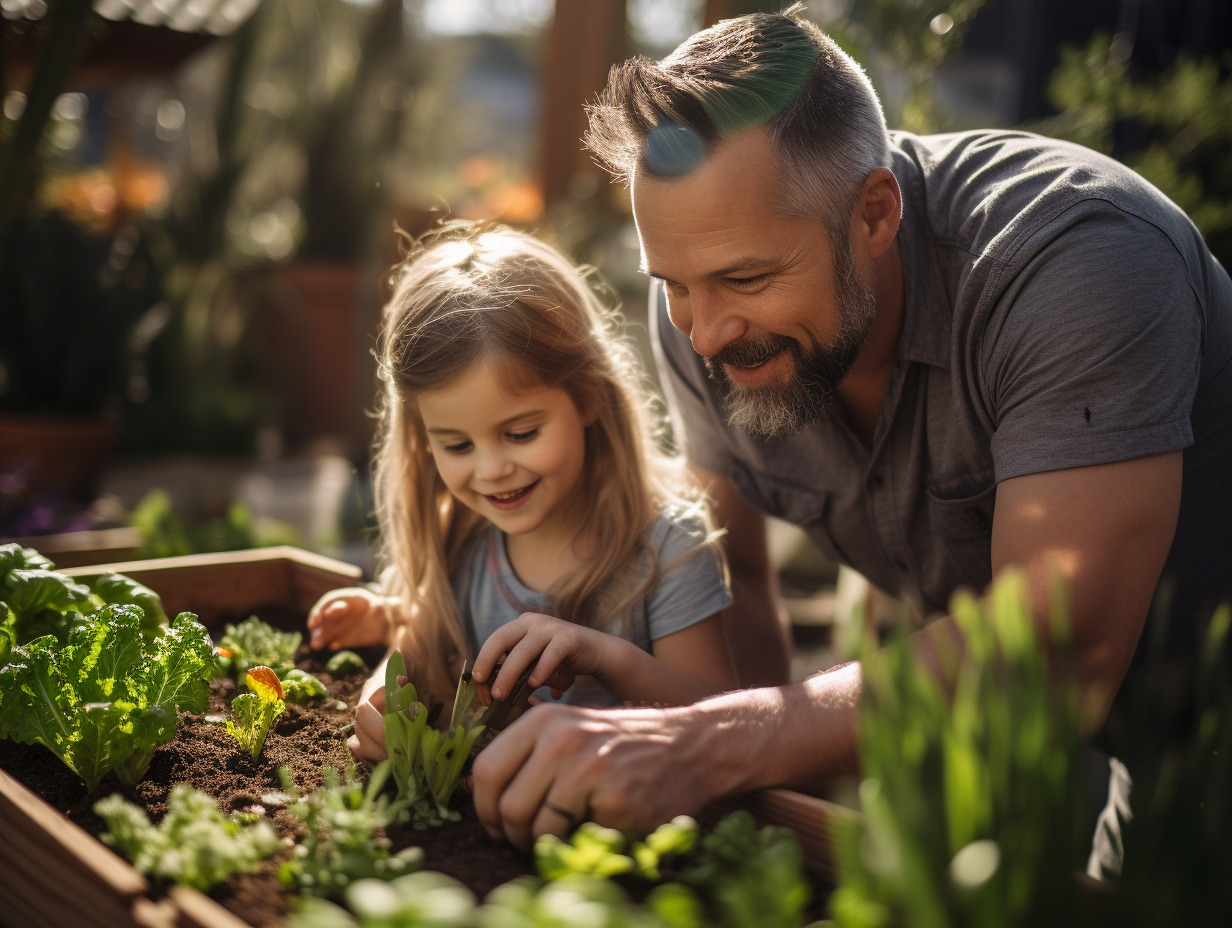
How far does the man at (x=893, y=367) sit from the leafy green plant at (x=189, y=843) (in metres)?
0.25

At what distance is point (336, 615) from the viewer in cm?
196

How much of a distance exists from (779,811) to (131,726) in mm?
816

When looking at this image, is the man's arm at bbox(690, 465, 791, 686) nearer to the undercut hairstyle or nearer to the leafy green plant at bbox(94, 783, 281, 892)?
the undercut hairstyle

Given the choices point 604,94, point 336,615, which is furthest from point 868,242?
point 336,615

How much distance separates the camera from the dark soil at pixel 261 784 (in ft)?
3.53

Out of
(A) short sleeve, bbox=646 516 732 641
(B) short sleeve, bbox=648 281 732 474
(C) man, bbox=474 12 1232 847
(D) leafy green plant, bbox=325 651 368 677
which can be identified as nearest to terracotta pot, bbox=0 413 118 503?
(D) leafy green plant, bbox=325 651 368 677

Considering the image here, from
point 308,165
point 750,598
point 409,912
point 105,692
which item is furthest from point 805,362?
point 308,165

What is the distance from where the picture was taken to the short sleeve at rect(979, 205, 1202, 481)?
4.67ft

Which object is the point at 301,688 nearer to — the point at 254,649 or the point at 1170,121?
the point at 254,649

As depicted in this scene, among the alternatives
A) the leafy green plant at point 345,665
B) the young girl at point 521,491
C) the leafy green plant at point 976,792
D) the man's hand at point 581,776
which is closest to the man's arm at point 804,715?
the man's hand at point 581,776

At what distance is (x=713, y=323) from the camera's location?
1702 mm

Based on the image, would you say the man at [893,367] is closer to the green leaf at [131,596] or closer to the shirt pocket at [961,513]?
the shirt pocket at [961,513]

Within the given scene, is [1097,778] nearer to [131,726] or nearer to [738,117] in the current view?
[738,117]

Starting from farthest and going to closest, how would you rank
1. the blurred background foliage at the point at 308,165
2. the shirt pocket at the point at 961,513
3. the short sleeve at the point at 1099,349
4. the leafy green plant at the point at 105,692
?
1. the blurred background foliage at the point at 308,165
2. the shirt pocket at the point at 961,513
3. the short sleeve at the point at 1099,349
4. the leafy green plant at the point at 105,692
